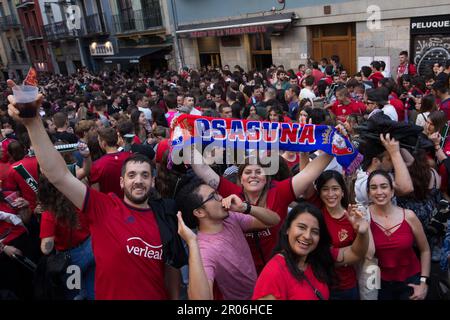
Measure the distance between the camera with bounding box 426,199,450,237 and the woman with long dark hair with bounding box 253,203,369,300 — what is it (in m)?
1.03

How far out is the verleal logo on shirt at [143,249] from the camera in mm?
2242

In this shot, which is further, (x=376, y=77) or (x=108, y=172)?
(x=376, y=77)

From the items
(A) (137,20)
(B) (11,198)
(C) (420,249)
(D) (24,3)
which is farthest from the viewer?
(D) (24,3)

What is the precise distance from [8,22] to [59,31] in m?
10.5

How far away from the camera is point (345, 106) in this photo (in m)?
5.78

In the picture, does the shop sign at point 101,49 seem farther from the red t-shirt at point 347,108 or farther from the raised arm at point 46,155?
the raised arm at point 46,155

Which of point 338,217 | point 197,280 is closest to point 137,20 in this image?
point 338,217

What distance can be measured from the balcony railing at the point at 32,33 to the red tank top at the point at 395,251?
3254cm

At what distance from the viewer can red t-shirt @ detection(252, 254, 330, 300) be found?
188cm

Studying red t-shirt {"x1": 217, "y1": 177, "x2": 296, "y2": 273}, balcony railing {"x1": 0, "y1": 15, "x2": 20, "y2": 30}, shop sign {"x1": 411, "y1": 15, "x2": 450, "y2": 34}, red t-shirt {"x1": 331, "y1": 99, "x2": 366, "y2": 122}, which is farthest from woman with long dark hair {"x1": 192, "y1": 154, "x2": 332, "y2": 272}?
balcony railing {"x1": 0, "y1": 15, "x2": 20, "y2": 30}

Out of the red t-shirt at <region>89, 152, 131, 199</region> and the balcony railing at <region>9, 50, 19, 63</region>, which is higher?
the balcony railing at <region>9, 50, 19, 63</region>

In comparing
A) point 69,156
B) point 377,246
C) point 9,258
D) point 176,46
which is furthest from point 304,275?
point 176,46

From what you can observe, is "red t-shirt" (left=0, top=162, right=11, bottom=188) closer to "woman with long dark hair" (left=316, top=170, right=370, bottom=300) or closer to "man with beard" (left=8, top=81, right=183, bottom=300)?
"man with beard" (left=8, top=81, right=183, bottom=300)

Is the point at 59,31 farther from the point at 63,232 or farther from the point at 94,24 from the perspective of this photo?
the point at 63,232
